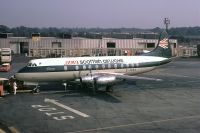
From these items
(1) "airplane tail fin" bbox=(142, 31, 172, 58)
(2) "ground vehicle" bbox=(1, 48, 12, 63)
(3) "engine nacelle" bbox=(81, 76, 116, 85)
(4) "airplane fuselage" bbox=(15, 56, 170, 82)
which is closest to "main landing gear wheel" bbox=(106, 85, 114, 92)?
(3) "engine nacelle" bbox=(81, 76, 116, 85)

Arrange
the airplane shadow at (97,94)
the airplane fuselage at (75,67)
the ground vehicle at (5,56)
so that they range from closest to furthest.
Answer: the airplane shadow at (97,94) < the airplane fuselage at (75,67) < the ground vehicle at (5,56)

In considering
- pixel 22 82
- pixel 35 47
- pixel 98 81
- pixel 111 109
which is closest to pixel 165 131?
pixel 111 109

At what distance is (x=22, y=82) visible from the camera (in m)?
45.9

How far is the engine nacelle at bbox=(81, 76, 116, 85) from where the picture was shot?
4256cm

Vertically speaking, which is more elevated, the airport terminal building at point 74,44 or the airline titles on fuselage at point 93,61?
the airport terminal building at point 74,44

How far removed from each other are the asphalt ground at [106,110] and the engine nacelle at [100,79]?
176 cm

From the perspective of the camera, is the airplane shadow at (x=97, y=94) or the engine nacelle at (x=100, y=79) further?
the engine nacelle at (x=100, y=79)

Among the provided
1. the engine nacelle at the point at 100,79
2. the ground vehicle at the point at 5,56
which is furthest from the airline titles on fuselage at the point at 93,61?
the ground vehicle at the point at 5,56

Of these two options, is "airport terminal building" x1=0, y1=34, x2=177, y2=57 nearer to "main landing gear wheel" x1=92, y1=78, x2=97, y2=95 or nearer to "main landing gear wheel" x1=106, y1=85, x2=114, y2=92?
"main landing gear wheel" x1=106, y1=85, x2=114, y2=92

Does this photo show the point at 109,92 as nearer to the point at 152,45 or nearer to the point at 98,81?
the point at 98,81

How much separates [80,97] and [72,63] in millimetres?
5924

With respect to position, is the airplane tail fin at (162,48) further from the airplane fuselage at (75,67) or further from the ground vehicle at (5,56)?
the ground vehicle at (5,56)

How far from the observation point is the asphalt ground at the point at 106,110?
28.2 metres

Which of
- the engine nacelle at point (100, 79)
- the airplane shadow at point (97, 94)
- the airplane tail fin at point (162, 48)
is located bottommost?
the airplane shadow at point (97, 94)
